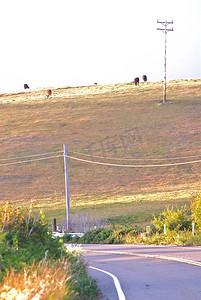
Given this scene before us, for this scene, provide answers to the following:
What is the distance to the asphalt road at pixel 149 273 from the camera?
34.5 feet

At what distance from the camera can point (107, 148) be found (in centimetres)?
6519

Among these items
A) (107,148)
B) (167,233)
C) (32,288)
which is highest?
(107,148)

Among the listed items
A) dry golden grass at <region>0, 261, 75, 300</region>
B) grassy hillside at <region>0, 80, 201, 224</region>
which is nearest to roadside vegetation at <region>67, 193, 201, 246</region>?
grassy hillside at <region>0, 80, 201, 224</region>

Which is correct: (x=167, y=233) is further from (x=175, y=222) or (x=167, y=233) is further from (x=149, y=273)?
(x=149, y=273)

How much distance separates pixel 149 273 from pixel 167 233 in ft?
34.3

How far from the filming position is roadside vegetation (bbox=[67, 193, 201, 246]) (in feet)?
74.5

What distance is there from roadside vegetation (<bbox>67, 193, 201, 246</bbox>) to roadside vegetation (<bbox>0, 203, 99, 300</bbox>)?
1091 centimetres

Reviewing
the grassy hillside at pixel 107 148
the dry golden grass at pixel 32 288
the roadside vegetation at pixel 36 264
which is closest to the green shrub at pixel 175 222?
the roadside vegetation at pixel 36 264

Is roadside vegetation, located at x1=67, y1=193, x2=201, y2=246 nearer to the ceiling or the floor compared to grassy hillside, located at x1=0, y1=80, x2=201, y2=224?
nearer to the floor

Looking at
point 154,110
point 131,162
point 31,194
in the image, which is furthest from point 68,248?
point 154,110

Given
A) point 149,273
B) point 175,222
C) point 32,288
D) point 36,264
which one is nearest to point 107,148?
point 175,222

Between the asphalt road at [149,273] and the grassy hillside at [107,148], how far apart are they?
813 inches

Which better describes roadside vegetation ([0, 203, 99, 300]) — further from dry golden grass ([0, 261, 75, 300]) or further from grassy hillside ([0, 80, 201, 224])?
grassy hillside ([0, 80, 201, 224])

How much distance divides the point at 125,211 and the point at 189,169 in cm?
1632
